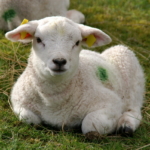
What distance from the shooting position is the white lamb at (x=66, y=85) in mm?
4113

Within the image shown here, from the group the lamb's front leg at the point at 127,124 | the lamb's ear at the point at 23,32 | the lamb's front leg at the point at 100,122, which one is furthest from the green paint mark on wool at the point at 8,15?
the lamb's front leg at the point at 100,122

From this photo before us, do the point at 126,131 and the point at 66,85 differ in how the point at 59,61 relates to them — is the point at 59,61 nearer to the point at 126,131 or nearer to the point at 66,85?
the point at 66,85

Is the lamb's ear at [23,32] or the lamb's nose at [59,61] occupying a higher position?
the lamb's ear at [23,32]

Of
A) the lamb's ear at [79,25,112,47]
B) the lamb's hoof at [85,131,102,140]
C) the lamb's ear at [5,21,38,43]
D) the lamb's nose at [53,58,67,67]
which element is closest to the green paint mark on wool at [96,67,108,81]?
the lamb's ear at [79,25,112,47]

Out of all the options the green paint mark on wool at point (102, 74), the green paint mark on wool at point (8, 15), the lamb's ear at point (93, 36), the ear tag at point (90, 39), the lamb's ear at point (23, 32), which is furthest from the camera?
the green paint mark on wool at point (8, 15)

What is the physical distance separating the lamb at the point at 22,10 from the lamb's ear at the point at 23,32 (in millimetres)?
2939

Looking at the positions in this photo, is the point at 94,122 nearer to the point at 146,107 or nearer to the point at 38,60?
the point at 38,60

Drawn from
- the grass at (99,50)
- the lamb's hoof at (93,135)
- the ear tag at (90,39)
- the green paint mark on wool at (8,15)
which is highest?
the ear tag at (90,39)

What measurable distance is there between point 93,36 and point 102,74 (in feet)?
2.47

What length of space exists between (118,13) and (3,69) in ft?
15.1

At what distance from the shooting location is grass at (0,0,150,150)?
13.5 ft

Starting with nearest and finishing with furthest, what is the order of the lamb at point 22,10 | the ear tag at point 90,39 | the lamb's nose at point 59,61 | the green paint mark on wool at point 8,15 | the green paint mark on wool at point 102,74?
1. the lamb's nose at point 59,61
2. the ear tag at point 90,39
3. the green paint mark on wool at point 102,74
4. the lamb at point 22,10
5. the green paint mark on wool at point 8,15

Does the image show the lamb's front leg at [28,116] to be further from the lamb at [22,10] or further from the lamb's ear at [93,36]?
the lamb at [22,10]

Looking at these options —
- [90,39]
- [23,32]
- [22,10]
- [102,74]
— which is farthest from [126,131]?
[22,10]
